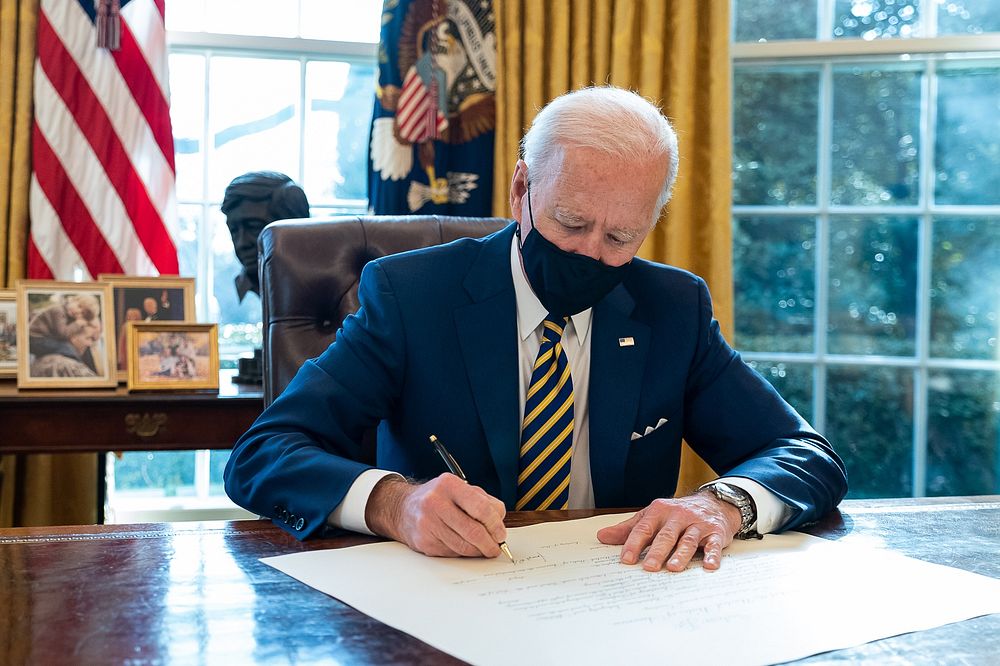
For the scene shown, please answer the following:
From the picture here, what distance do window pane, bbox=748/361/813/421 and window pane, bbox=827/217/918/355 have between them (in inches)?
5.1

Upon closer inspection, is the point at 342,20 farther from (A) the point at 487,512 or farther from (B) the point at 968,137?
(A) the point at 487,512

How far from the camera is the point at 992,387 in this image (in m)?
3.25

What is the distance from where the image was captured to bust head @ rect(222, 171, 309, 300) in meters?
2.47

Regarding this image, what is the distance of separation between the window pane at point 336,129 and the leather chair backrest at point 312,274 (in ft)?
4.22

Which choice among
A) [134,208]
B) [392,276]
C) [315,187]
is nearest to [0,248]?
[134,208]

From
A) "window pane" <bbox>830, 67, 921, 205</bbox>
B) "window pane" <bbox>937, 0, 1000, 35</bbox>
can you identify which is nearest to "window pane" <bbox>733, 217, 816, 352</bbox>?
"window pane" <bbox>830, 67, 921, 205</bbox>

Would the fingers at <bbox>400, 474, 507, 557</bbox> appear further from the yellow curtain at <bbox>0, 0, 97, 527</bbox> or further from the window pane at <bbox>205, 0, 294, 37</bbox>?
the window pane at <bbox>205, 0, 294, 37</bbox>

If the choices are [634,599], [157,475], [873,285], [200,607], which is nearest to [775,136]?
[873,285]

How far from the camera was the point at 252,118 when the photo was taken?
3139mm

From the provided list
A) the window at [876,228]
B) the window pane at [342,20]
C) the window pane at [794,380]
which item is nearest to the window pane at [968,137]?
the window at [876,228]

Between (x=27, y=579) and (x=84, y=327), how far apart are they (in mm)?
1645

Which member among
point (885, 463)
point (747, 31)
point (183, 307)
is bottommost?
point (885, 463)

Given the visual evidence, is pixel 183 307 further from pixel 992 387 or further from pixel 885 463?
pixel 992 387

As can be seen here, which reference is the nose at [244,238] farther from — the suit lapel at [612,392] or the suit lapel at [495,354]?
the suit lapel at [612,392]
